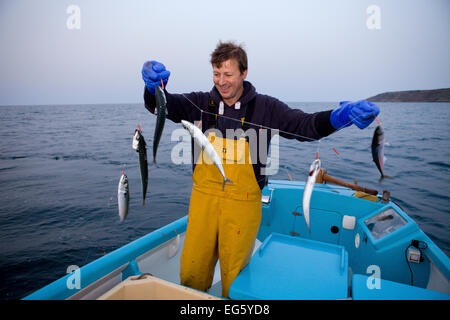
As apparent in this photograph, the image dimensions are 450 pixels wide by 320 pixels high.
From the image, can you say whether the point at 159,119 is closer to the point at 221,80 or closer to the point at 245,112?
the point at 221,80

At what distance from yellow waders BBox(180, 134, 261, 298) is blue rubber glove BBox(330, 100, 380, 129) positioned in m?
0.97

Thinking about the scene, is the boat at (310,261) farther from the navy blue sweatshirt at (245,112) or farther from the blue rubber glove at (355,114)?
the blue rubber glove at (355,114)

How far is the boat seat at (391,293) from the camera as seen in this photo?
2016mm

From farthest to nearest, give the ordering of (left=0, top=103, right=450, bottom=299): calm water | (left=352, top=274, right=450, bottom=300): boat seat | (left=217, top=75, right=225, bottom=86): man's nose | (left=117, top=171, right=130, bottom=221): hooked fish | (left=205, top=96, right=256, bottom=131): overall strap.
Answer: (left=0, top=103, right=450, bottom=299): calm water → (left=205, top=96, right=256, bottom=131): overall strap → (left=217, top=75, right=225, bottom=86): man's nose → (left=117, top=171, right=130, bottom=221): hooked fish → (left=352, top=274, right=450, bottom=300): boat seat

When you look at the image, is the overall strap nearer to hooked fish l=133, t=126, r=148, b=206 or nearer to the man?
the man

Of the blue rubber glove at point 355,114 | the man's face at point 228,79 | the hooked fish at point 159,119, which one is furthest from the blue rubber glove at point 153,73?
the blue rubber glove at point 355,114

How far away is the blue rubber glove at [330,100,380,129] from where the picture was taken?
222 cm

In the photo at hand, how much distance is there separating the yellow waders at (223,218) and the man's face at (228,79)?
0.54m

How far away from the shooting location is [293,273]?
2.53 meters

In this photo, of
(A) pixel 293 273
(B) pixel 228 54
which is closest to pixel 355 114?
(B) pixel 228 54

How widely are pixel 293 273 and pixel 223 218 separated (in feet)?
2.94

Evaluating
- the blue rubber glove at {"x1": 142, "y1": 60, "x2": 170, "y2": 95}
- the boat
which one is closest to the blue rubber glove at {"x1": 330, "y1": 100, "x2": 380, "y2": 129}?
the boat

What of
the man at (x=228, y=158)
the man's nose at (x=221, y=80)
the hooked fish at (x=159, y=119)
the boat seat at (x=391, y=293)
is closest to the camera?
the boat seat at (x=391, y=293)
